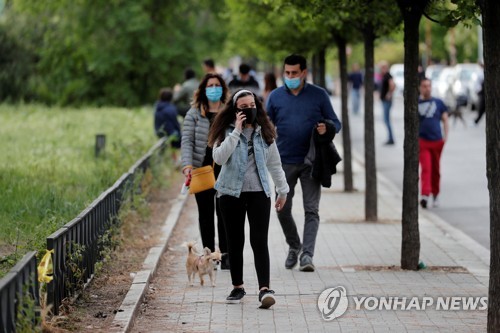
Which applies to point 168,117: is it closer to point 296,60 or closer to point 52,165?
point 52,165

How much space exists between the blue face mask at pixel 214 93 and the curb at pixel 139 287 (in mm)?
1639

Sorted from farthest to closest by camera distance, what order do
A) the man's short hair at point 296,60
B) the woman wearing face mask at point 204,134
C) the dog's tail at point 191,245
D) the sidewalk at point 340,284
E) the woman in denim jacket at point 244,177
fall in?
the man's short hair at point 296,60
the woman wearing face mask at point 204,134
the dog's tail at point 191,245
the woman in denim jacket at point 244,177
the sidewalk at point 340,284

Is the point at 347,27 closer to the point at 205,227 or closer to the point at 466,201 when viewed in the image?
the point at 466,201

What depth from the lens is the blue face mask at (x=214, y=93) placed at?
412 inches

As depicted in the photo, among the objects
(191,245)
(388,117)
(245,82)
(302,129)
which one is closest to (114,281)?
(191,245)

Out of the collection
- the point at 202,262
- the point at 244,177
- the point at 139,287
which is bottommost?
the point at 139,287

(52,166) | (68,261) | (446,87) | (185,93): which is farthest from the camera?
(446,87)

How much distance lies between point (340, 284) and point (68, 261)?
262 centimetres

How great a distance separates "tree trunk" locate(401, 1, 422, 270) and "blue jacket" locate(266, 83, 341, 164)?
683 millimetres

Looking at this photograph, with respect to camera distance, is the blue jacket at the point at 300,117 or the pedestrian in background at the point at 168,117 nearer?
the blue jacket at the point at 300,117

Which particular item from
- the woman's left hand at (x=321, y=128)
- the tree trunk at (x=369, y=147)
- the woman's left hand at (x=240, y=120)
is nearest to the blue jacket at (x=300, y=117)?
the woman's left hand at (x=321, y=128)

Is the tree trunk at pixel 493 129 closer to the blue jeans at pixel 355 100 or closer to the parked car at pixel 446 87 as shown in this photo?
the parked car at pixel 446 87

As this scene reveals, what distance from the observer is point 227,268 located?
1087cm

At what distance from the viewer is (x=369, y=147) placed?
1462 cm
